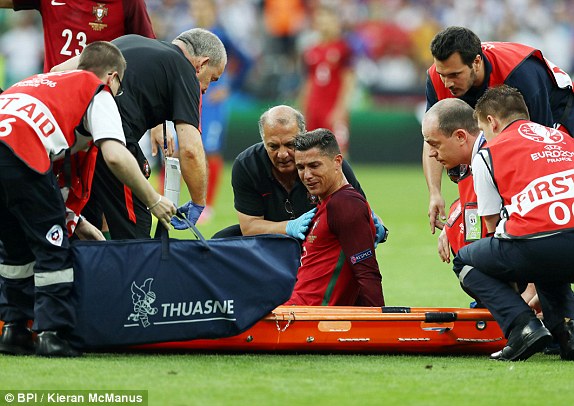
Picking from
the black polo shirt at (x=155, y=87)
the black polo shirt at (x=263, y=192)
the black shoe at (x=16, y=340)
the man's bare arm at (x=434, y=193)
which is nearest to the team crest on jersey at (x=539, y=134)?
the man's bare arm at (x=434, y=193)

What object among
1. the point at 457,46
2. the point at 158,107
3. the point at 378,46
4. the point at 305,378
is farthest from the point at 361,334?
the point at 378,46

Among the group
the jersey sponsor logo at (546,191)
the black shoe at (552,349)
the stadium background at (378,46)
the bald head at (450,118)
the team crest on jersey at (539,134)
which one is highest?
the team crest on jersey at (539,134)

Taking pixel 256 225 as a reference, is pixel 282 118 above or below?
above

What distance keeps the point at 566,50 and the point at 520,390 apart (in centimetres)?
1940

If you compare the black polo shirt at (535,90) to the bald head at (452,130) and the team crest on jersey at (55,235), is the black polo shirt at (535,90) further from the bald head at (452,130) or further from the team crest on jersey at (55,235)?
the team crest on jersey at (55,235)

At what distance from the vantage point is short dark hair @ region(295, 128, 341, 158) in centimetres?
618

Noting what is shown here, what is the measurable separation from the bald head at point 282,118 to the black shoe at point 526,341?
2.03 m

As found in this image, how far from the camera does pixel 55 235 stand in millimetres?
5180

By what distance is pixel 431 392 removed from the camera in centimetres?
445

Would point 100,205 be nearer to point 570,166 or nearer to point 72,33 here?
point 72,33

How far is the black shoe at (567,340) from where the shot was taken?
5.40 meters

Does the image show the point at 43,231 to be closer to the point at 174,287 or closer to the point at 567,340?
the point at 174,287

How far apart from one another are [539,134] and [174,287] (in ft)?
6.54

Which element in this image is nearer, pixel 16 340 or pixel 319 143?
pixel 16 340
